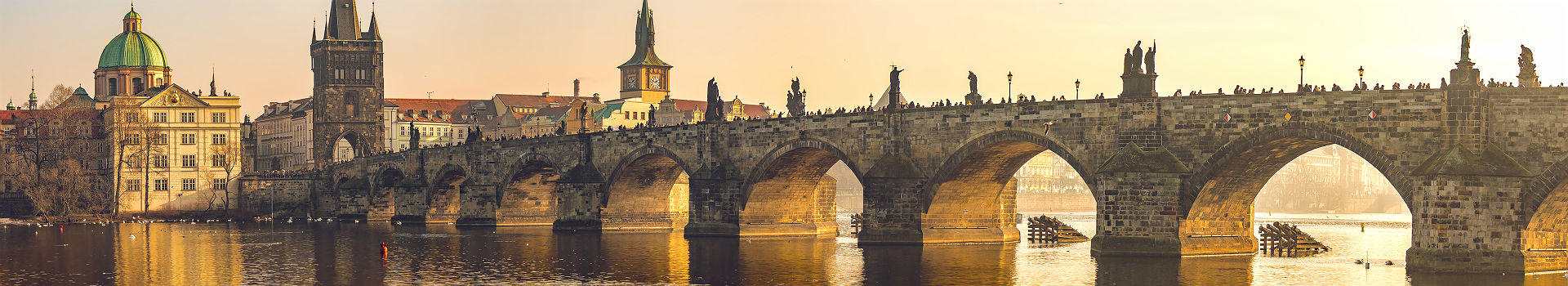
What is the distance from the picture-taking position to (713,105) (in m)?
80.5

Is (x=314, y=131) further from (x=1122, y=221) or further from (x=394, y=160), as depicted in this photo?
(x=1122, y=221)

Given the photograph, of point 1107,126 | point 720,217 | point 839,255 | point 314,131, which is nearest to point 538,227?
point 720,217

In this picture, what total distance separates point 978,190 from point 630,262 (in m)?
13.9

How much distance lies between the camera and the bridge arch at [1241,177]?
1982 inches

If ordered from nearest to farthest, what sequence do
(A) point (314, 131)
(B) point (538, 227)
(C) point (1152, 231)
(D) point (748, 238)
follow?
(C) point (1152, 231) → (D) point (748, 238) → (B) point (538, 227) → (A) point (314, 131)

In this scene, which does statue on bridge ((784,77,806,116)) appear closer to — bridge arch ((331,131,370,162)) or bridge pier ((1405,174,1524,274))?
bridge pier ((1405,174,1524,274))

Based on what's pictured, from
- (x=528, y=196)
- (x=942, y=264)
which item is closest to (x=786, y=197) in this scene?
(x=942, y=264)

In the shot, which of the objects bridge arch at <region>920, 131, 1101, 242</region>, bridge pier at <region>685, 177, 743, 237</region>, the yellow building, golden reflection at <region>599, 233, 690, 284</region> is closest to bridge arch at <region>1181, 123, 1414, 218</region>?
bridge arch at <region>920, 131, 1101, 242</region>

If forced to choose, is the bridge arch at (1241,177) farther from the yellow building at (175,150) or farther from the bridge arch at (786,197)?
the yellow building at (175,150)

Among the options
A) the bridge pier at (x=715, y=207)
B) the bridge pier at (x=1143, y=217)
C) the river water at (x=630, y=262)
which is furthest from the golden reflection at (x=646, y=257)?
the bridge pier at (x=1143, y=217)

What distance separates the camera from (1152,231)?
54.5 meters

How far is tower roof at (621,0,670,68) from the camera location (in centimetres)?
18275

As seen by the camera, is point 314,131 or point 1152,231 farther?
point 314,131

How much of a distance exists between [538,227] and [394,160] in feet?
74.6
